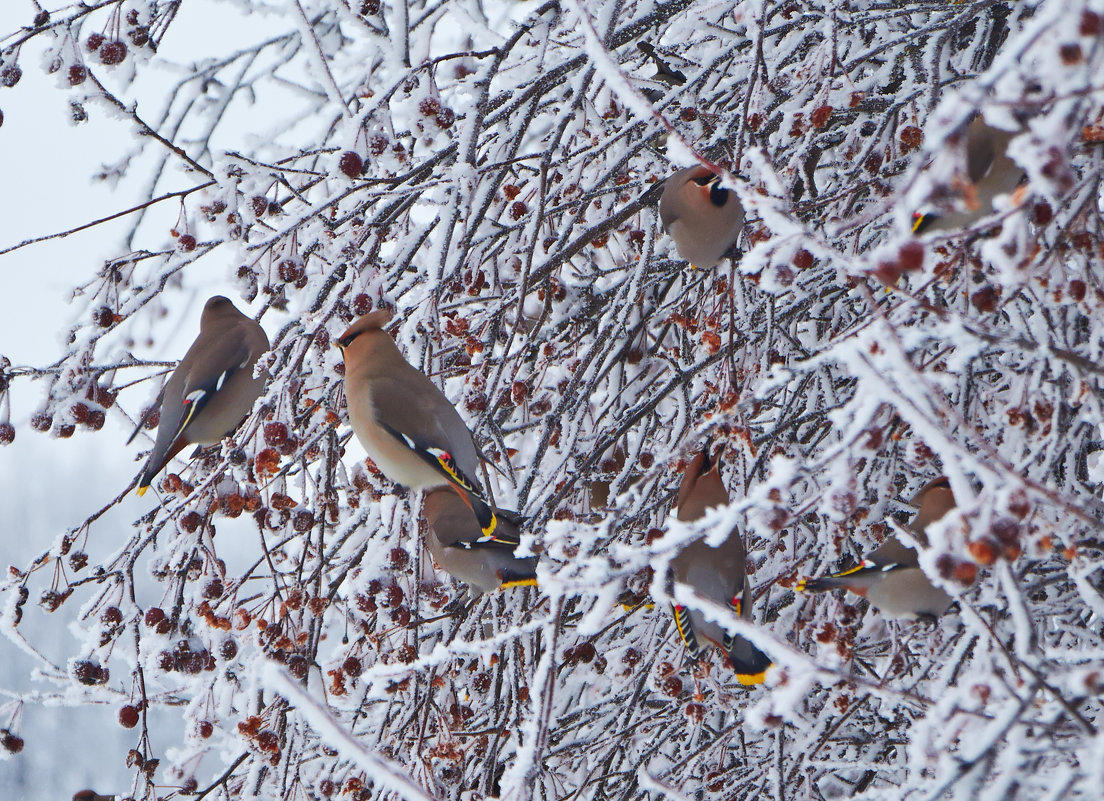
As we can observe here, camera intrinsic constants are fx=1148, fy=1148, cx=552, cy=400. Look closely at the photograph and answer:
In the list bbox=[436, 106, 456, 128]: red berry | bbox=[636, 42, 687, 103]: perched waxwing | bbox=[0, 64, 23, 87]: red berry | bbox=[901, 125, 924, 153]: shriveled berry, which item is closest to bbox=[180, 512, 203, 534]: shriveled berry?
bbox=[436, 106, 456, 128]: red berry

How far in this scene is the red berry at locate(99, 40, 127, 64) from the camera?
7.84 feet

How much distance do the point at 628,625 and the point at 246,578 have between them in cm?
113

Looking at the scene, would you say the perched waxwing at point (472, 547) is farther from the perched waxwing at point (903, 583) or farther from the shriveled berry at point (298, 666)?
the perched waxwing at point (903, 583)

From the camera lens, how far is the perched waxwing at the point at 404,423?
217cm

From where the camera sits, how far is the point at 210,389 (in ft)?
7.93

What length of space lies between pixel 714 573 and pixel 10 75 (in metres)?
1.68

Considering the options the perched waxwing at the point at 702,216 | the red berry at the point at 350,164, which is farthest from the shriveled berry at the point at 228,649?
the perched waxwing at the point at 702,216

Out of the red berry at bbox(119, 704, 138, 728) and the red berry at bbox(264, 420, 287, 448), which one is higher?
the red berry at bbox(264, 420, 287, 448)

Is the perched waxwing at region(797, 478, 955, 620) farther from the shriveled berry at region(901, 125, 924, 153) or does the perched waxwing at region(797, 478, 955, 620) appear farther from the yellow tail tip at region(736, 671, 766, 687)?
the shriveled berry at region(901, 125, 924, 153)

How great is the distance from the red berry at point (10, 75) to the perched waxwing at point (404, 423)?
857 millimetres

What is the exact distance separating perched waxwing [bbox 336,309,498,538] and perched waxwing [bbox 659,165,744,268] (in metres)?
0.59

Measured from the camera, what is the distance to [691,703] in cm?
227

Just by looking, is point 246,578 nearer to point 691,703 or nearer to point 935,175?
point 691,703

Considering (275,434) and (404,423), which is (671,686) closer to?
(404,423)
